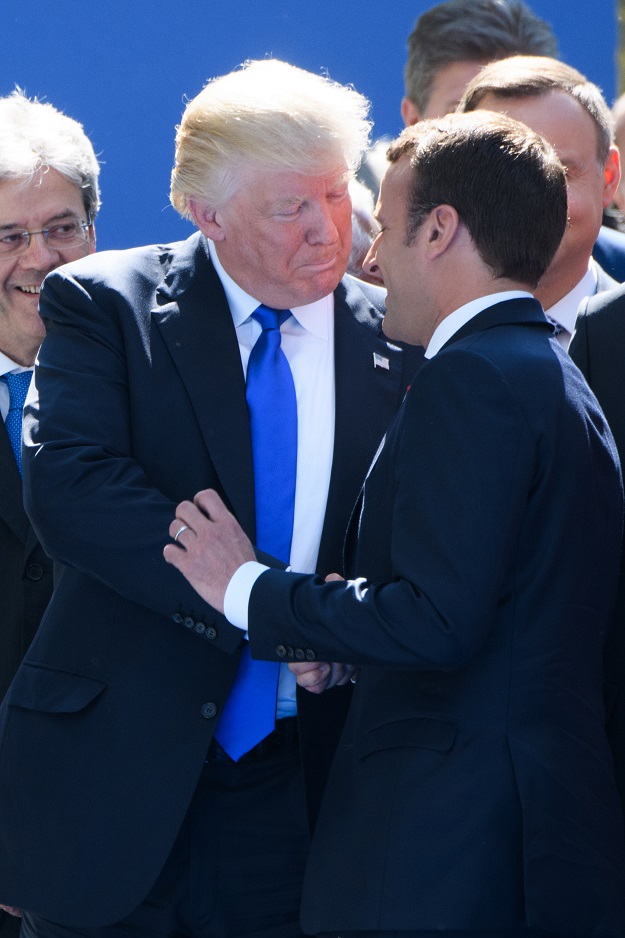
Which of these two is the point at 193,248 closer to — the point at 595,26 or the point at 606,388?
the point at 606,388

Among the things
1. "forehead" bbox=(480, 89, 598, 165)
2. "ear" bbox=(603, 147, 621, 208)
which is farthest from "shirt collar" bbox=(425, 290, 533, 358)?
"ear" bbox=(603, 147, 621, 208)

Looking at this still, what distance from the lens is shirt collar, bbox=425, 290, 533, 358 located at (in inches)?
76.9

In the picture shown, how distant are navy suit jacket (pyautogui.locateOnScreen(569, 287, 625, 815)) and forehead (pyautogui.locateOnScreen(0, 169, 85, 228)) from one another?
1408 millimetres

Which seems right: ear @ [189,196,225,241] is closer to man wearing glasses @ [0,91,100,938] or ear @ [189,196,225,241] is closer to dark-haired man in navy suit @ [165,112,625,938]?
dark-haired man in navy suit @ [165,112,625,938]

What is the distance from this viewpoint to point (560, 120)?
303cm

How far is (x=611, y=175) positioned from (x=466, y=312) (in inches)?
54.7

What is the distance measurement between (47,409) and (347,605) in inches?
30.6

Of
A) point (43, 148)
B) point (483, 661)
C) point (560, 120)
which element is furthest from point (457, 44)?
point (483, 661)

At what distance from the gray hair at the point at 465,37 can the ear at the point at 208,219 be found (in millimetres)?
1761

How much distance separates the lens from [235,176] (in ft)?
8.08

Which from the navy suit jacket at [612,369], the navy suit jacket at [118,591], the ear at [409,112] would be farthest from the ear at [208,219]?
the ear at [409,112]

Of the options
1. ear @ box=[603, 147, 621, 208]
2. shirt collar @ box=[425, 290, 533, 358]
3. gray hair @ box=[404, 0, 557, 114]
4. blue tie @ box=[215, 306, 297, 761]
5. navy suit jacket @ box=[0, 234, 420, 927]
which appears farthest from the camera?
gray hair @ box=[404, 0, 557, 114]

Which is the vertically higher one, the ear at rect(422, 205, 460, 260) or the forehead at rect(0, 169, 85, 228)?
the forehead at rect(0, 169, 85, 228)

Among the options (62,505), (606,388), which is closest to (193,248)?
(62,505)
